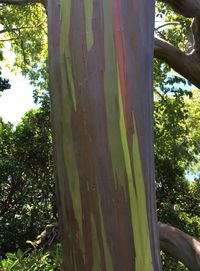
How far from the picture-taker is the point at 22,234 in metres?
10.0

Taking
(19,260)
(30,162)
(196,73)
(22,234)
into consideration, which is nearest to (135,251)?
(19,260)

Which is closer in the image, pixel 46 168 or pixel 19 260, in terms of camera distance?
pixel 19 260

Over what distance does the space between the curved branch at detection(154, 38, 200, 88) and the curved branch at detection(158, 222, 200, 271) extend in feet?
7.95

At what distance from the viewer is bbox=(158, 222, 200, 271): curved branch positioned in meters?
5.12

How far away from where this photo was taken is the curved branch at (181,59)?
20.6 ft

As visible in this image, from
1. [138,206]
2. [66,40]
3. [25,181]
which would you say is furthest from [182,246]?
[25,181]

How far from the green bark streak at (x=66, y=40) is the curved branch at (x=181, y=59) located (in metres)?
4.78

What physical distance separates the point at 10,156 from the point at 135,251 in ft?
32.8

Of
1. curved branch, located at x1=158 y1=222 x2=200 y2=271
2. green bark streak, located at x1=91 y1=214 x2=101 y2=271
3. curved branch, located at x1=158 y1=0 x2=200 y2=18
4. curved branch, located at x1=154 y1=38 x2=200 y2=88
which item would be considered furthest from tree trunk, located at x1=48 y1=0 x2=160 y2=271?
curved branch, located at x1=154 y1=38 x2=200 y2=88

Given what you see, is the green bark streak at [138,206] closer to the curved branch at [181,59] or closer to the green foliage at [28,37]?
the curved branch at [181,59]

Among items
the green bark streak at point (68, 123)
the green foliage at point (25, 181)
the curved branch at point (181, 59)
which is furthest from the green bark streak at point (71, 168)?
the green foliage at point (25, 181)

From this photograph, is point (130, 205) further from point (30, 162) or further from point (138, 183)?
point (30, 162)

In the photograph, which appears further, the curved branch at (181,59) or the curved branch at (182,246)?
the curved branch at (181,59)

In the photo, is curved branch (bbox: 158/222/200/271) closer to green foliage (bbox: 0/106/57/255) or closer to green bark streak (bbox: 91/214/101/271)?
green bark streak (bbox: 91/214/101/271)
